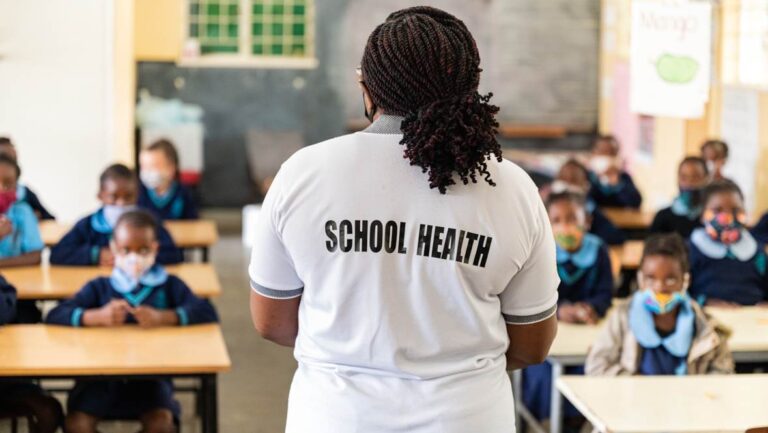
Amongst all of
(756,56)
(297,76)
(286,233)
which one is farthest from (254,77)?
(286,233)

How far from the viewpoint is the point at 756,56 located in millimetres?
8516

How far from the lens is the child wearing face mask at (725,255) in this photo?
6.12m

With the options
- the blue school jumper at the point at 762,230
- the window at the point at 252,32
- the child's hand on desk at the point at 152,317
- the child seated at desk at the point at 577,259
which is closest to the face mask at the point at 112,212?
the child's hand on desk at the point at 152,317

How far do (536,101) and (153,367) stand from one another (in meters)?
9.37

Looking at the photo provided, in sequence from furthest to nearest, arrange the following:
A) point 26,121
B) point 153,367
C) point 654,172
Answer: point 654,172
point 26,121
point 153,367

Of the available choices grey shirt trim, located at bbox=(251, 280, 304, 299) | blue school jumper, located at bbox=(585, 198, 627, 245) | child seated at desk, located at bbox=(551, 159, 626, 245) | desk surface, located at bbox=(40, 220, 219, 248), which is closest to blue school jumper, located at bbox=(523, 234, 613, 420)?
child seated at desk, located at bbox=(551, 159, 626, 245)

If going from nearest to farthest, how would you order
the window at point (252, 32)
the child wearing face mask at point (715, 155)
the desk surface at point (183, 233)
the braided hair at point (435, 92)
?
the braided hair at point (435, 92)
the desk surface at point (183, 233)
the child wearing face mask at point (715, 155)
the window at point (252, 32)

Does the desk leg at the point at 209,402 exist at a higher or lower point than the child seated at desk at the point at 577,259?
lower

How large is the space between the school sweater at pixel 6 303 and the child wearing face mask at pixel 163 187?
2381mm

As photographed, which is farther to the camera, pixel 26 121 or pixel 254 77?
pixel 254 77

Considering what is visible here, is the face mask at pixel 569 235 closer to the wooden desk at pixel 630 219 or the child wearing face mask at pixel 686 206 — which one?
the child wearing face mask at pixel 686 206

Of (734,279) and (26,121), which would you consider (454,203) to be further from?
(26,121)

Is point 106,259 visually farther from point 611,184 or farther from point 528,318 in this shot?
point 611,184

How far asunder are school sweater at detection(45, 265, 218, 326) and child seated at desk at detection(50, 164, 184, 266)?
4.07 ft
